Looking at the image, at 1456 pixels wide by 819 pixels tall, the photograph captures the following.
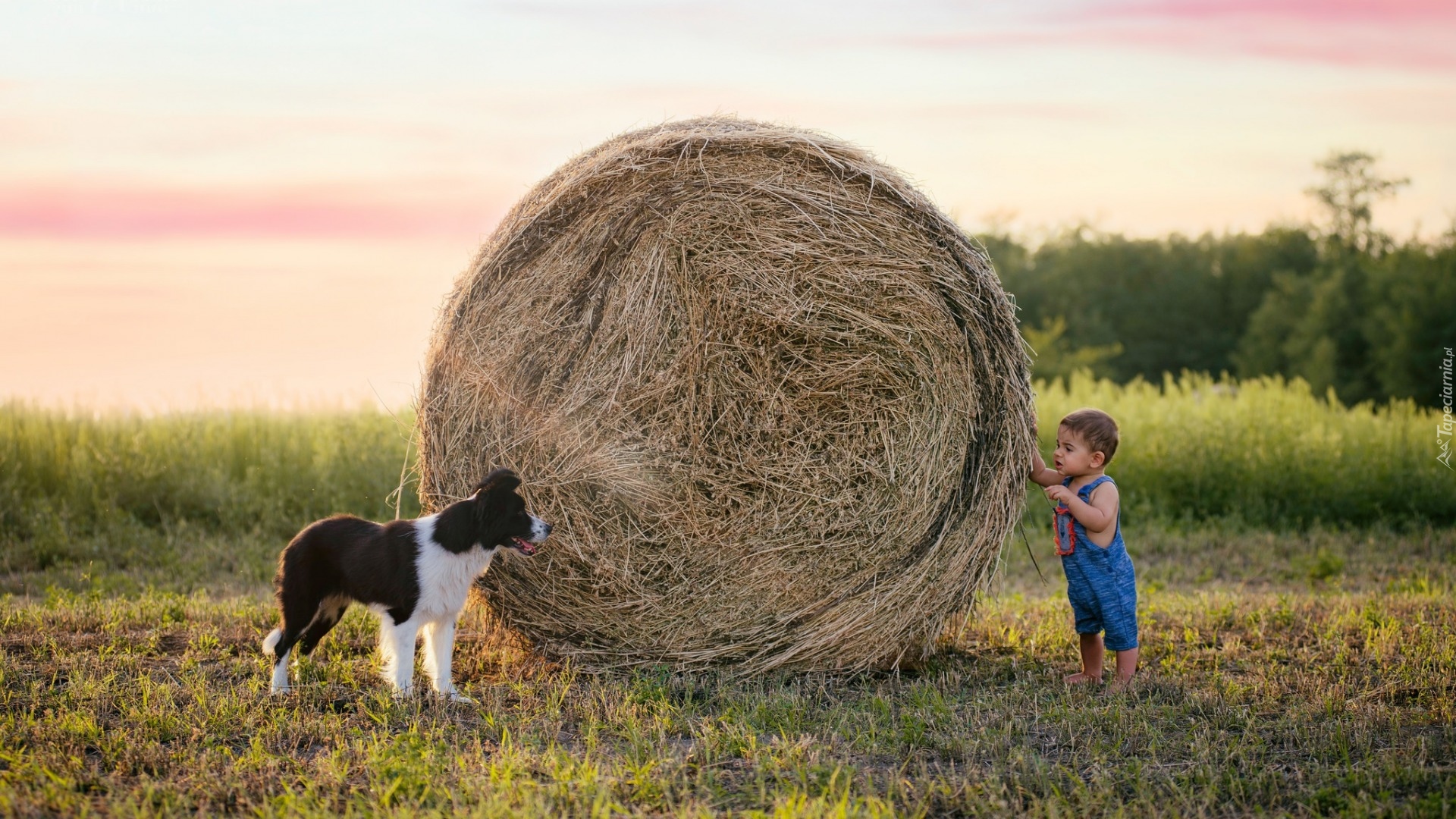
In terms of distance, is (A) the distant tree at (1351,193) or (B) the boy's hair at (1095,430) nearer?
(B) the boy's hair at (1095,430)

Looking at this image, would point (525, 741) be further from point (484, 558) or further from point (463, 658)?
point (463, 658)

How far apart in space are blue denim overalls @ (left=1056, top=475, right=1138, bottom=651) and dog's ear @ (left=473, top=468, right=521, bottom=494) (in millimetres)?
2411

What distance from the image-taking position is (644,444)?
16.9 feet

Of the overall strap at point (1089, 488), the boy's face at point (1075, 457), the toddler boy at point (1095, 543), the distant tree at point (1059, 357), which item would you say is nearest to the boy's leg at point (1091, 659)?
the toddler boy at point (1095, 543)

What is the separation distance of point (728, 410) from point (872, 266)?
3.06 feet

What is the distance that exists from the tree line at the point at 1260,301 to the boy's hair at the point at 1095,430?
67.4ft

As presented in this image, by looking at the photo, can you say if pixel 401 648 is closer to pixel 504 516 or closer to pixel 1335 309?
pixel 504 516

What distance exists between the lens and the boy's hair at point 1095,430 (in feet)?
16.5

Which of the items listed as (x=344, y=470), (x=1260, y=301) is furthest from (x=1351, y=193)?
(x=344, y=470)

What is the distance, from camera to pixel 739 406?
519cm

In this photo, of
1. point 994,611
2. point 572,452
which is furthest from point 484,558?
point 994,611

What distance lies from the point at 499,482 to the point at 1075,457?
251 centimetres

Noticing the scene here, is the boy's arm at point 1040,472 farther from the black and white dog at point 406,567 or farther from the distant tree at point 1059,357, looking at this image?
the distant tree at point 1059,357

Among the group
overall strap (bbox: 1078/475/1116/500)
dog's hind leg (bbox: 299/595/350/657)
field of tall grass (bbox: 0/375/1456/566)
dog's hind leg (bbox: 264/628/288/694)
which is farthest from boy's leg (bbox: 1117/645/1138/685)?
field of tall grass (bbox: 0/375/1456/566)
